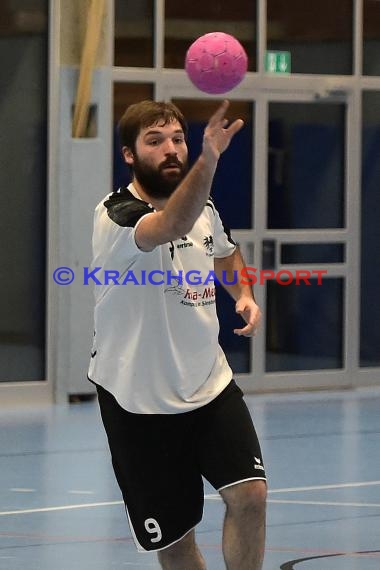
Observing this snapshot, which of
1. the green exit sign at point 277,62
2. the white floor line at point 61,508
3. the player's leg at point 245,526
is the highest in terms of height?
the green exit sign at point 277,62

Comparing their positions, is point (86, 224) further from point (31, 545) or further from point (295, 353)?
point (31, 545)

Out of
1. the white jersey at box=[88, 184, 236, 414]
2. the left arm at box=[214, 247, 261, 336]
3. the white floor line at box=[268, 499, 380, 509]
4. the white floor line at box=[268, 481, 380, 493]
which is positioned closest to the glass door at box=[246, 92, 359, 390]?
the white floor line at box=[268, 481, 380, 493]

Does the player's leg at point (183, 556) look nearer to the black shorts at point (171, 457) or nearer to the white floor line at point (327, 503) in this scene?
the black shorts at point (171, 457)

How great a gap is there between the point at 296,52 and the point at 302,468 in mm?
5218

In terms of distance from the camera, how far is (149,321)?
4.83m

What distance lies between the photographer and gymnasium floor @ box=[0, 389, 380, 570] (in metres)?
6.59

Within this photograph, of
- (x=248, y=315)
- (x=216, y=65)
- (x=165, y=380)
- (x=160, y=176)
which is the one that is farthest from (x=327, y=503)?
(x=216, y=65)

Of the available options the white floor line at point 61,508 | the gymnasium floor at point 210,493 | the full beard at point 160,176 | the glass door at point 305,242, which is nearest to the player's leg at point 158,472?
the full beard at point 160,176

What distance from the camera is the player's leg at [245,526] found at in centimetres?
477

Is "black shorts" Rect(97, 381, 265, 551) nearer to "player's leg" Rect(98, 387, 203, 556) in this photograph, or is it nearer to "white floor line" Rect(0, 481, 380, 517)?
"player's leg" Rect(98, 387, 203, 556)

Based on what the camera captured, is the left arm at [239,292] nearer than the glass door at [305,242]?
Yes

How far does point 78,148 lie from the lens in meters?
12.0

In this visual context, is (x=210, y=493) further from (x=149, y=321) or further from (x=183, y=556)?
(x=149, y=321)

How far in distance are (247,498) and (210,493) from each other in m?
3.62
